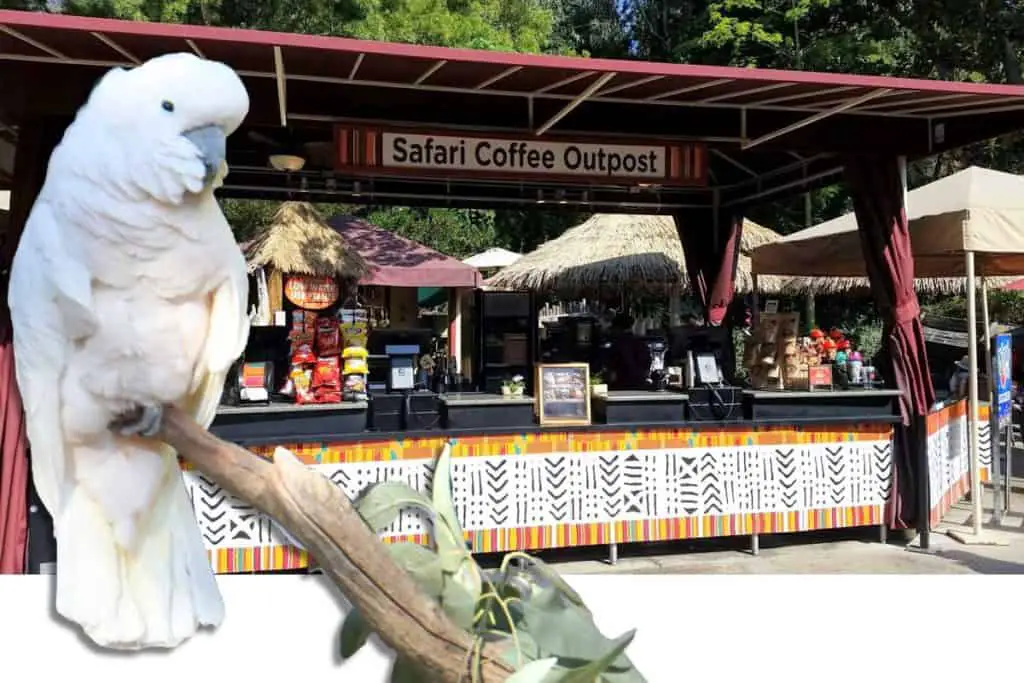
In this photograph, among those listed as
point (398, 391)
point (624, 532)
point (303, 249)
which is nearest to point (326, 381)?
point (398, 391)

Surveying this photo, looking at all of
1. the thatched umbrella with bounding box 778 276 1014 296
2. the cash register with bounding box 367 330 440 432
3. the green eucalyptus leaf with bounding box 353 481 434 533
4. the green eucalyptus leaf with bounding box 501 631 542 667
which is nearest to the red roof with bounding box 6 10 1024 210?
the cash register with bounding box 367 330 440 432

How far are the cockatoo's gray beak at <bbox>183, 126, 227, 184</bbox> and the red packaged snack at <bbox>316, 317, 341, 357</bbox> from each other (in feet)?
10.3

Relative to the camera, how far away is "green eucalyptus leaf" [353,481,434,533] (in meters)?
1.15

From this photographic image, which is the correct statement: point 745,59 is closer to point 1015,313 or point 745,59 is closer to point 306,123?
point 1015,313

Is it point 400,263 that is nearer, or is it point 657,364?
point 657,364

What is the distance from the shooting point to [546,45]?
15695 mm

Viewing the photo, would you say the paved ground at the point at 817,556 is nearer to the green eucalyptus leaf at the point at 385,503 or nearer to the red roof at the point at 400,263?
the green eucalyptus leaf at the point at 385,503

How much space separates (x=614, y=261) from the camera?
989 centimetres

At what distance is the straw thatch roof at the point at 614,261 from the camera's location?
9875 mm

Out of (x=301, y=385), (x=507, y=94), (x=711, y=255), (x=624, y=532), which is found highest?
(x=507, y=94)

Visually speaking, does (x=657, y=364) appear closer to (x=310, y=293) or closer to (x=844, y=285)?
(x=310, y=293)

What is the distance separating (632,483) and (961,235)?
2518 millimetres

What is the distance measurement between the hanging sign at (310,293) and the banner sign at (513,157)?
349 centimetres

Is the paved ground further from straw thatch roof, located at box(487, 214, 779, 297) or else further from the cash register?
straw thatch roof, located at box(487, 214, 779, 297)
